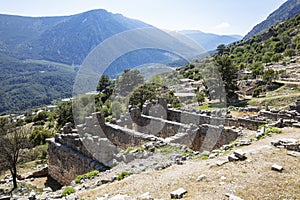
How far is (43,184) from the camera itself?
19.8m

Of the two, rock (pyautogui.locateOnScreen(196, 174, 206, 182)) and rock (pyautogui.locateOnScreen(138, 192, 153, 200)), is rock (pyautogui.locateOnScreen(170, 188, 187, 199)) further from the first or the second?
rock (pyautogui.locateOnScreen(196, 174, 206, 182))

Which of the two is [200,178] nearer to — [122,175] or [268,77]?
[122,175]

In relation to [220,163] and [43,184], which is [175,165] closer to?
[220,163]

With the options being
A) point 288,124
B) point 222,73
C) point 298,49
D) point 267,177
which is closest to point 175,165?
point 267,177

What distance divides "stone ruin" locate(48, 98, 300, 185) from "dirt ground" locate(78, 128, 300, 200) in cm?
412

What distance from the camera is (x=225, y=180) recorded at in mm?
8641

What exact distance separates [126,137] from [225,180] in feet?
33.5

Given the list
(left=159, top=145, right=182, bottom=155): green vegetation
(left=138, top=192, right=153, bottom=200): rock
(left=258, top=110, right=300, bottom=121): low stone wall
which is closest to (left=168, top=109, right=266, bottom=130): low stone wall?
(left=258, top=110, right=300, bottom=121): low stone wall

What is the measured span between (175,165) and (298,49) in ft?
245

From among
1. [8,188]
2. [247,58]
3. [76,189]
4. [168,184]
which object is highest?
[247,58]

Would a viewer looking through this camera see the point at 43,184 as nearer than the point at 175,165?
No

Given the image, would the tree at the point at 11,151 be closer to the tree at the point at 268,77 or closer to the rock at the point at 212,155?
the rock at the point at 212,155

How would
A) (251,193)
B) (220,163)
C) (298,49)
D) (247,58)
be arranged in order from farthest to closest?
1. (247,58)
2. (298,49)
3. (220,163)
4. (251,193)

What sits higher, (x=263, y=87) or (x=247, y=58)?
(x=247, y=58)
